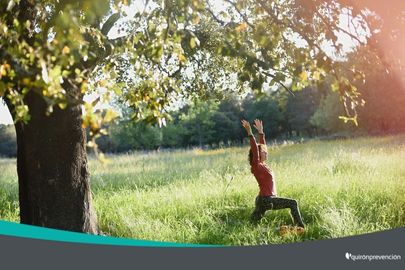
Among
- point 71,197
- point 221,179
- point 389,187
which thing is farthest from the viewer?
point 221,179

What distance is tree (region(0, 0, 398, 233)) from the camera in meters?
2.51

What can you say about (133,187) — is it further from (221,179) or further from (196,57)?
(196,57)

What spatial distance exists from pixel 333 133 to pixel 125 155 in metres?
3.84

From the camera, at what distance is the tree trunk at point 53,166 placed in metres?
5.48

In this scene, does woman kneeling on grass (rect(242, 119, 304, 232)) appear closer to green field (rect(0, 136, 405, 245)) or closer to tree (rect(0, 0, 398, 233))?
green field (rect(0, 136, 405, 245))

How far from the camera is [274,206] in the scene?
252 inches

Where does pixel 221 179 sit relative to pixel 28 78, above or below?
below

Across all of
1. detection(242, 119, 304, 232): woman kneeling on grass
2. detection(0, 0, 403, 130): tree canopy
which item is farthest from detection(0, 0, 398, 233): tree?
detection(242, 119, 304, 232): woman kneeling on grass

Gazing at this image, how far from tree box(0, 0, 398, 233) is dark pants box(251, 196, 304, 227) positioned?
1.58m

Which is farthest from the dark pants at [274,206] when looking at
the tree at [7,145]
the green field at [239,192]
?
the tree at [7,145]

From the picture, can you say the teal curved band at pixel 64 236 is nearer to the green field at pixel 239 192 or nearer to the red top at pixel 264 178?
the green field at pixel 239 192

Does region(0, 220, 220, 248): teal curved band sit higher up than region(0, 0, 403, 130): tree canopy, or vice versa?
region(0, 0, 403, 130): tree canopy

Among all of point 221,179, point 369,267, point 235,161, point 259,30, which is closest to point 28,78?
point 259,30

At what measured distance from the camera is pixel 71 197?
18.5 feet
